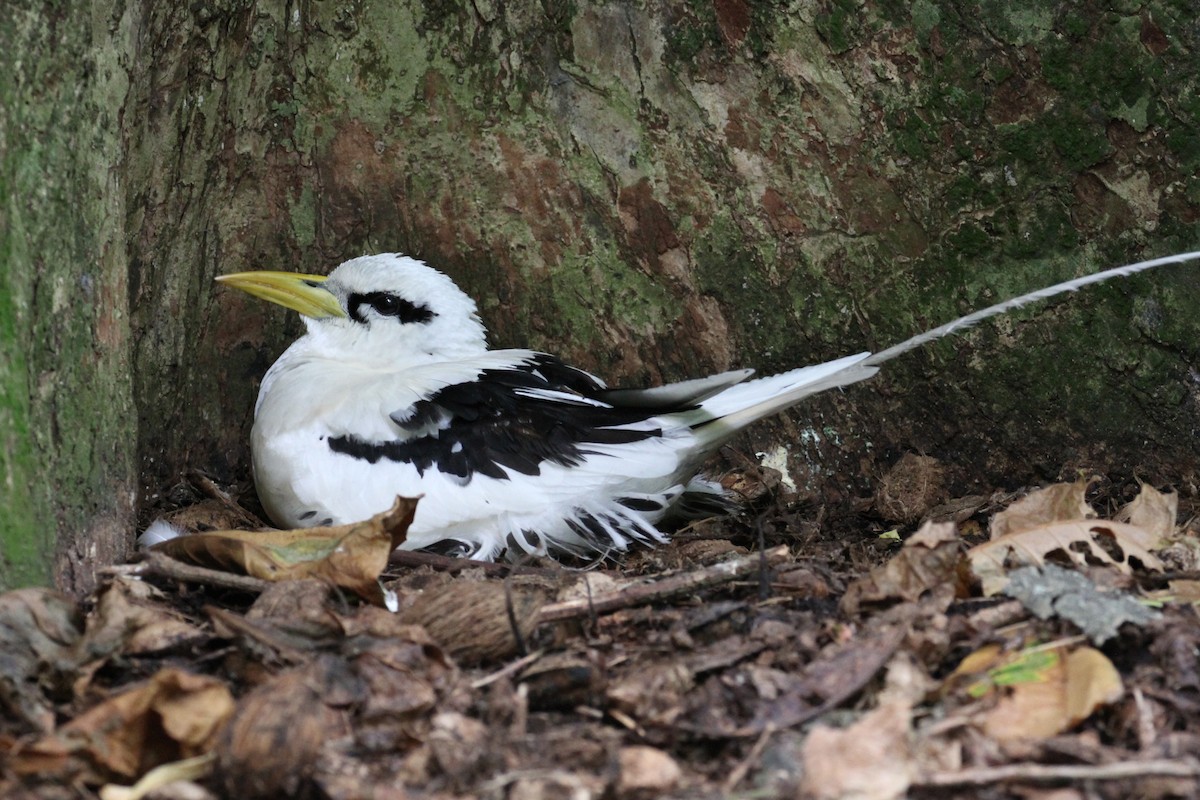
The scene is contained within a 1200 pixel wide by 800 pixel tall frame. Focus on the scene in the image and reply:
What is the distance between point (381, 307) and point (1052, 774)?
3.53m

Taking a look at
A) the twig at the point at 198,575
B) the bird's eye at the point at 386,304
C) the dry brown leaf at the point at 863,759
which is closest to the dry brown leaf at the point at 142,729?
the twig at the point at 198,575

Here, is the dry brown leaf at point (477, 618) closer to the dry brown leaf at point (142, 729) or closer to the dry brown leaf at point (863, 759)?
the dry brown leaf at point (142, 729)

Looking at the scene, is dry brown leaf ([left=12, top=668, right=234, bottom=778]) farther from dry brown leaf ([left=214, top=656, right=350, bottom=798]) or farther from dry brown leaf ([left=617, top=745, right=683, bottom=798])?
dry brown leaf ([left=617, top=745, right=683, bottom=798])

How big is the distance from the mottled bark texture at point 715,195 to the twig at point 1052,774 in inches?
92.5

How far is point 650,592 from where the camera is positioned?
3.36m

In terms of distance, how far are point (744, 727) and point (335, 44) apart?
3.53 m

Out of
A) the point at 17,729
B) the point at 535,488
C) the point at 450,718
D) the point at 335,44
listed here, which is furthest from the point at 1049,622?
the point at 335,44

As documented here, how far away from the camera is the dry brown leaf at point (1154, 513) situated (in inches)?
155

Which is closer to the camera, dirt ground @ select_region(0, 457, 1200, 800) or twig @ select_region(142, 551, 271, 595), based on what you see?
dirt ground @ select_region(0, 457, 1200, 800)

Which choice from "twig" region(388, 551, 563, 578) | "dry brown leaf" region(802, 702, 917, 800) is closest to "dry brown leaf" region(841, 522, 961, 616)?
"dry brown leaf" region(802, 702, 917, 800)

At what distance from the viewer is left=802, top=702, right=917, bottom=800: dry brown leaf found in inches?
96.5

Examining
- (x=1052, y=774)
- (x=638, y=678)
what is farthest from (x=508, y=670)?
(x=1052, y=774)

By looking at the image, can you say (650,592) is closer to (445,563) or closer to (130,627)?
(445,563)

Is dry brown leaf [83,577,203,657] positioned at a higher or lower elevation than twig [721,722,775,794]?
higher
